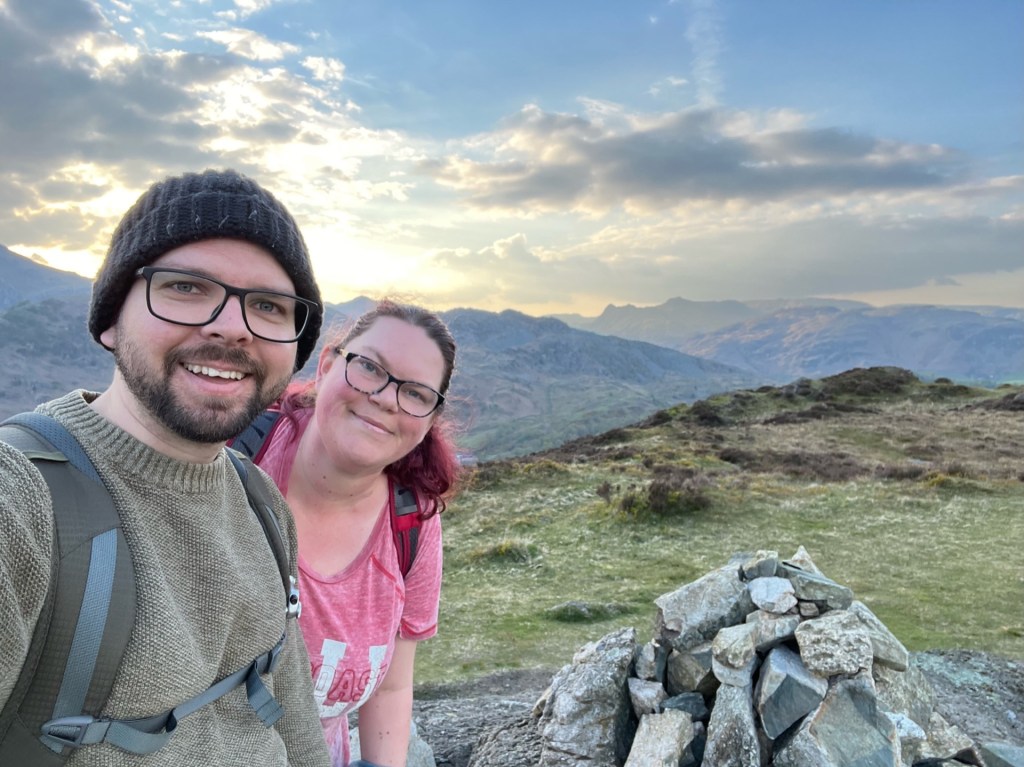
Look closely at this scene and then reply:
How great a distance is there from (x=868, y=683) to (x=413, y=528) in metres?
4.50

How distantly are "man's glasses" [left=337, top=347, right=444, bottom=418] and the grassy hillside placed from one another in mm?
7763

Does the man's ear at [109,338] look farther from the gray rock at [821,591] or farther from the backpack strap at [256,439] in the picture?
the gray rock at [821,591]

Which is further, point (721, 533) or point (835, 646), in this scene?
point (721, 533)

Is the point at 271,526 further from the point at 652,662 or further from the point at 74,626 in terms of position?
the point at 652,662

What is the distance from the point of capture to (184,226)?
2301 millimetres

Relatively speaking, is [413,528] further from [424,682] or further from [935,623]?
[935,623]

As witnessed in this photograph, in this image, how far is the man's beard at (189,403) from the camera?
7.14ft

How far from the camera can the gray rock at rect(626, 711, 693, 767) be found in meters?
5.70

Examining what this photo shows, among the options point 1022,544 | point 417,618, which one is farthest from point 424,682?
point 1022,544

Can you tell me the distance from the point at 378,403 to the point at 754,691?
4701 mm

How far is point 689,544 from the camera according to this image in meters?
16.5

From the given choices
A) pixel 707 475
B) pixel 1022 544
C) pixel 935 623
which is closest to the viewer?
pixel 935 623

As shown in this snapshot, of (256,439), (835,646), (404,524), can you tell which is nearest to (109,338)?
(256,439)

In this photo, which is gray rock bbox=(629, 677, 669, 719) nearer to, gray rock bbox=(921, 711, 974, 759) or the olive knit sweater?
gray rock bbox=(921, 711, 974, 759)
